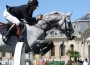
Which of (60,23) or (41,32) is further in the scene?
(60,23)

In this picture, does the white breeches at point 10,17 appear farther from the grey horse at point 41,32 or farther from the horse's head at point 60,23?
the horse's head at point 60,23

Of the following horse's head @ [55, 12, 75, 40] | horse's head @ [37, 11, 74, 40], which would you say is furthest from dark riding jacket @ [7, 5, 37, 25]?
horse's head @ [55, 12, 75, 40]

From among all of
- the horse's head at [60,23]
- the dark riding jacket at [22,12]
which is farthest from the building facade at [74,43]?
the dark riding jacket at [22,12]

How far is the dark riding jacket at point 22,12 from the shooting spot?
35.0 feet

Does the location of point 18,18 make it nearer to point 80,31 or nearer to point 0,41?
point 0,41

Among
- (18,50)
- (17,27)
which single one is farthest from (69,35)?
(18,50)

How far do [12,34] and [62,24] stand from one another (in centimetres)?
143

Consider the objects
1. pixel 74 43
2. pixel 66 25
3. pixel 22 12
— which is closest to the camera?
pixel 22 12

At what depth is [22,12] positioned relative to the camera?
1065 centimetres

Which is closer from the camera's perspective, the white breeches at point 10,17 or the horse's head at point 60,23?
the white breeches at point 10,17

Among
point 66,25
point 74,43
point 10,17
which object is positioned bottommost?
point 66,25

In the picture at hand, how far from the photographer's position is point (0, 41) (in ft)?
36.3

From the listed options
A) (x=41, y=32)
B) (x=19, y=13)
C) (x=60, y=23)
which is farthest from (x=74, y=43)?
(x=19, y=13)

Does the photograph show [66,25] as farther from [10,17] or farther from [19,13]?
[10,17]
